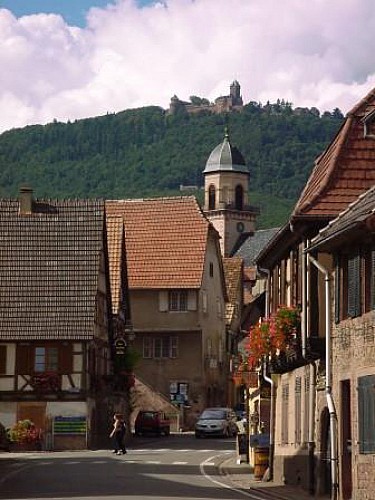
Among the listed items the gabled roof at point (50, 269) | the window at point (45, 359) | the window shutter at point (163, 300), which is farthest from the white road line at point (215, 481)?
the window shutter at point (163, 300)

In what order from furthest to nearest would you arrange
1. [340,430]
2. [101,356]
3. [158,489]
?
[101,356] → [158,489] → [340,430]

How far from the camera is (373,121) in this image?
31.8m

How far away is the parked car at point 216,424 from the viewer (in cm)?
6594

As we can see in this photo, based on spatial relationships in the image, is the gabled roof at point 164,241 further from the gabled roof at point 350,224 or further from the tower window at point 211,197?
the tower window at point 211,197

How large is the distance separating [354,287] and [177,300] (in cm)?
5421

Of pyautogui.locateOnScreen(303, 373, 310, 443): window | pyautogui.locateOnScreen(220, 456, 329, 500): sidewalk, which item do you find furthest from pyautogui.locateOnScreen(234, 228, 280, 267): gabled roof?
pyautogui.locateOnScreen(303, 373, 310, 443): window

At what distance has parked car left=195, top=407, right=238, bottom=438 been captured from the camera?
216 ft

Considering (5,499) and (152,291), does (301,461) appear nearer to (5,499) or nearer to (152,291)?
(5,499)

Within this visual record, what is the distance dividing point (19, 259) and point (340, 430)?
33.3 m

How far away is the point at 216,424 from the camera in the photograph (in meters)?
66.1

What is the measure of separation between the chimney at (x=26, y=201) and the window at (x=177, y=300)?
19.9 metres

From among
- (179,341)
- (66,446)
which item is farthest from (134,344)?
(66,446)

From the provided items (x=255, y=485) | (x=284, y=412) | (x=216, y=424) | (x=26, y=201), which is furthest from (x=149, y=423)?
(x=255, y=485)

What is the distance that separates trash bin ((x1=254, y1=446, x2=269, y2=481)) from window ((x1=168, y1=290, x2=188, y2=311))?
42.9 meters
